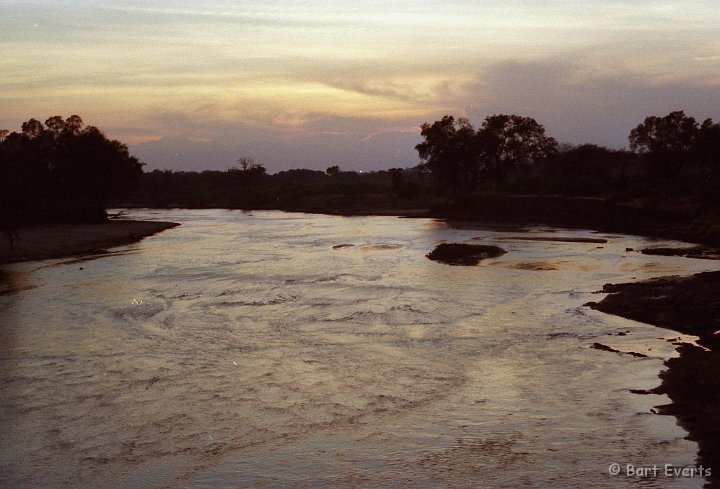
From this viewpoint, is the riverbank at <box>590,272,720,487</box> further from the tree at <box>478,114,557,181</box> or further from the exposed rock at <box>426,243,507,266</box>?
the tree at <box>478,114,557,181</box>

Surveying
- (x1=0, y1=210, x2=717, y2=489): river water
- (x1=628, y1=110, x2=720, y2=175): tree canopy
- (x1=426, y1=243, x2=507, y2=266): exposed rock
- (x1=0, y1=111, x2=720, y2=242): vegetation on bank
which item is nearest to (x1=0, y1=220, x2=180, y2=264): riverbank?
(x1=0, y1=111, x2=720, y2=242): vegetation on bank

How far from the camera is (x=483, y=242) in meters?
47.1

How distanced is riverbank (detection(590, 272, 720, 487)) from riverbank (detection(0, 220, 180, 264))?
30.4 metres

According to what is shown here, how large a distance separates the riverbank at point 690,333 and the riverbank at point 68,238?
99.8 feet

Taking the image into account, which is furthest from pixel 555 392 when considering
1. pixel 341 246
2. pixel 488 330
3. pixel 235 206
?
pixel 235 206

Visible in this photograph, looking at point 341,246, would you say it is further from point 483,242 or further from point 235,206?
point 235,206

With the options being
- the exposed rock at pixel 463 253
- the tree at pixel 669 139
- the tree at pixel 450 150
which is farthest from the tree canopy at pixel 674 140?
the exposed rock at pixel 463 253

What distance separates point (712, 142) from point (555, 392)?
7037cm

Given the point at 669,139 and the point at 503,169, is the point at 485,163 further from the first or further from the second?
the point at 669,139

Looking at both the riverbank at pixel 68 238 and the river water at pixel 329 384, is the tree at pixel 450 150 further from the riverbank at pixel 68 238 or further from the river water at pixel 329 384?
the river water at pixel 329 384

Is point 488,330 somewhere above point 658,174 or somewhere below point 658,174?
below

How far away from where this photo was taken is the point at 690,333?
17625 mm

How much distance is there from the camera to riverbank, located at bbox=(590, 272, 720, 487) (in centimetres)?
1093

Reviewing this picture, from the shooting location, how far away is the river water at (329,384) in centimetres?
1037
